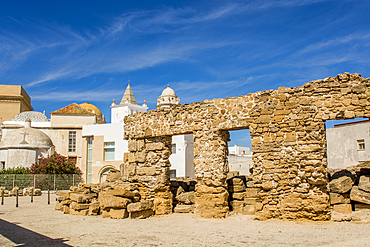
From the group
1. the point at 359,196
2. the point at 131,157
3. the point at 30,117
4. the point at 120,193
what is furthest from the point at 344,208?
the point at 30,117

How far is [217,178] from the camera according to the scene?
10.3m

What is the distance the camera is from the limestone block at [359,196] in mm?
8992

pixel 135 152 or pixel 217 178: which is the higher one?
pixel 135 152

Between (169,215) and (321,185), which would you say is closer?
(321,185)

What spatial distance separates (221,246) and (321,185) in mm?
3832

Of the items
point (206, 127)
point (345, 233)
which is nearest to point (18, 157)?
point (206, 127)

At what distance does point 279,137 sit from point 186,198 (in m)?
4.24

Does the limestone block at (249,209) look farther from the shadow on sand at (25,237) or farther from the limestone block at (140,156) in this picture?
the shadow on sand at (25,237)

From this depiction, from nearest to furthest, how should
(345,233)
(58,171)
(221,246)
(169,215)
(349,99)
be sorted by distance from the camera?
(221,246)
(345,233)
(349,99)
(169,215)
(58,171)

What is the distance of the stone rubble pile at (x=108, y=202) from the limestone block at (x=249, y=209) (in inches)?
121

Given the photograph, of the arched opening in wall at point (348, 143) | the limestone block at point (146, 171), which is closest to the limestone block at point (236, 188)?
the limestone block at point (146, 171)

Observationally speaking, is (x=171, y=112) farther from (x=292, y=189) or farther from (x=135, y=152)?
(x=292, y=189)

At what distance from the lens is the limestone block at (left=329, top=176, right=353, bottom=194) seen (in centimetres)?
926

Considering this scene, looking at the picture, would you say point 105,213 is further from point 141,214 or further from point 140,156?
point 140,156
